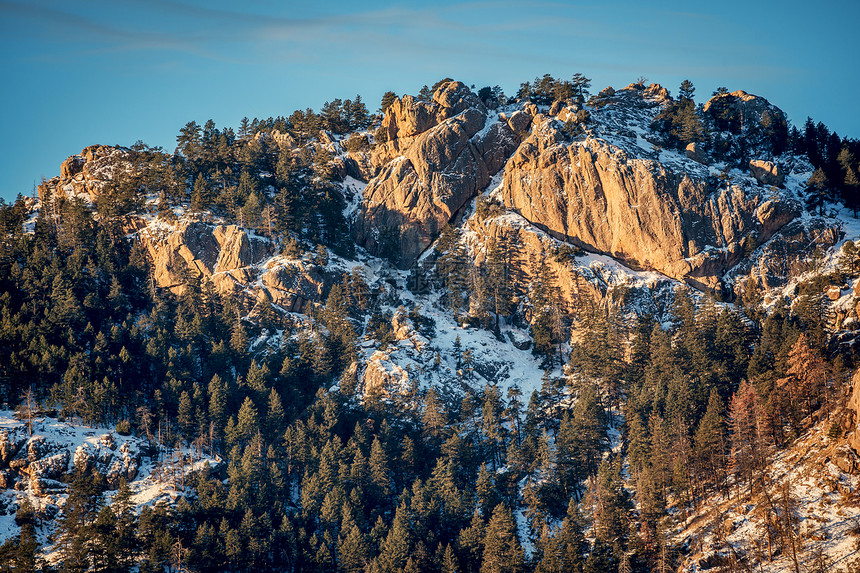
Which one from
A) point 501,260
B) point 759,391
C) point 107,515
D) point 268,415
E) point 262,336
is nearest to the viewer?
point 107,515

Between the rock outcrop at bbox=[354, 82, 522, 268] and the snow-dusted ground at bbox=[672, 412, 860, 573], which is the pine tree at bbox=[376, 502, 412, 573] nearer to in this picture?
the snow-dusted ground at bbox=[672, 412, 860, 573]

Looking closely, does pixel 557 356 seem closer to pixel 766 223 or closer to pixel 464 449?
pixel 464 449

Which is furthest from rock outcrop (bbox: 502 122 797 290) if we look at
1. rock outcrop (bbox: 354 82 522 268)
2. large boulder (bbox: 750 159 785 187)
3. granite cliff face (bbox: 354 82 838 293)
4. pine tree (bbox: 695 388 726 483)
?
pine tree (bbox: 695 388 726 483)

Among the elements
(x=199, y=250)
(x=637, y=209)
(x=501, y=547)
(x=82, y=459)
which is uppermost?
(x=637, y=209)

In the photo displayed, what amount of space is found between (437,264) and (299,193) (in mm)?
34600

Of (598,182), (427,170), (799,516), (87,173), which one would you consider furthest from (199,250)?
(799,516)

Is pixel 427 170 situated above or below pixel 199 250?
above

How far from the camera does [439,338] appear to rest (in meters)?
129

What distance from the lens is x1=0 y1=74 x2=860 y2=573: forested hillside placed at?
91188mm

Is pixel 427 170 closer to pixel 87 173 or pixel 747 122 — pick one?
pixel 747 122

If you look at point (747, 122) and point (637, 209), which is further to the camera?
point (747, 122)

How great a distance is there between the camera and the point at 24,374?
109 m

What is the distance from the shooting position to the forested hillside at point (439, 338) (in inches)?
3590

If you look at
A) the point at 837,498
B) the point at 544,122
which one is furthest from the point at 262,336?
the point at 837,498
